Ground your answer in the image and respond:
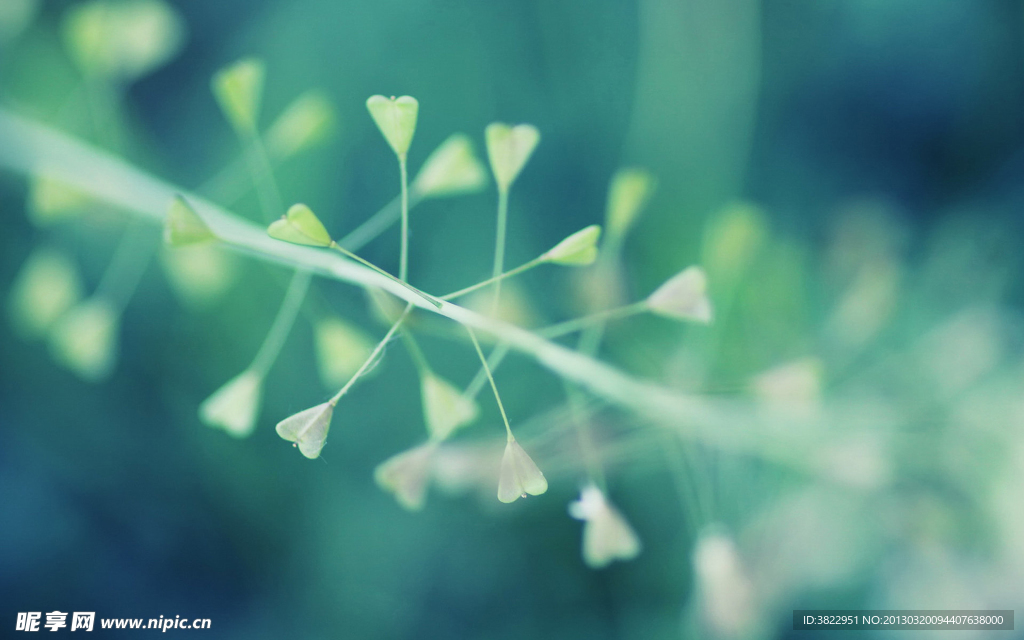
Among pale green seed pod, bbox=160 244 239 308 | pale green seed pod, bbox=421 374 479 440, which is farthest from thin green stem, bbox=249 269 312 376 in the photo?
pale green seed pod, bbox=421 374 479 440

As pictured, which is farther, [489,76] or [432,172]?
[489,76]

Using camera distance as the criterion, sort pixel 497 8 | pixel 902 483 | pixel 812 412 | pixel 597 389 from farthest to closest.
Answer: pixel 497 8 < pixel 902 483 < pixel 812 412 < pixel 597 389

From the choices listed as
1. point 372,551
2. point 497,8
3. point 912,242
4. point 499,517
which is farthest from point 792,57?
point 372,551

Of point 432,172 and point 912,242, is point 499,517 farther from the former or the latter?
point 912,242

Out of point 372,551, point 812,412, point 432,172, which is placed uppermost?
point 432,172

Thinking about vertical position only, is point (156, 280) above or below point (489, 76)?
below

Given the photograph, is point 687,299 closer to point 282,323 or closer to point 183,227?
point 183,227

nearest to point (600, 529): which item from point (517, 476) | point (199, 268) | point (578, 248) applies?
point (517, 476)

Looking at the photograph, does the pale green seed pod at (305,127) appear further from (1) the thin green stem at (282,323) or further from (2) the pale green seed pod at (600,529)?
(2) the pale green seed pod at (600,529)

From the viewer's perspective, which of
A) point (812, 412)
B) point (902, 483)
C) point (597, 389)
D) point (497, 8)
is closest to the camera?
point (597, 389)
